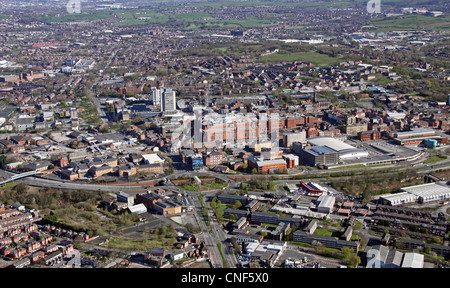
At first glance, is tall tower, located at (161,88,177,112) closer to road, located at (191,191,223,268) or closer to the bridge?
the bridge

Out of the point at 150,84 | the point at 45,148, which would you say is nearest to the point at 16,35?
the point at 150,84

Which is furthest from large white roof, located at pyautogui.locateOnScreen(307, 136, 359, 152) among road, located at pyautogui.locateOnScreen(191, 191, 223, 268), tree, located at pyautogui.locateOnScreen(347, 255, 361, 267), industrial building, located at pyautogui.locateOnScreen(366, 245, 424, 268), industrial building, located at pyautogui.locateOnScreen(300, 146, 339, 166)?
tree, located at pyautogui.locateOnScreen(347, 255, 361, 267)

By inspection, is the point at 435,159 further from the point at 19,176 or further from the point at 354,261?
the point at 19,176

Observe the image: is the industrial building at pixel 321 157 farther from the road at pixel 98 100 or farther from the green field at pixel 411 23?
the green field at pixel 411 23

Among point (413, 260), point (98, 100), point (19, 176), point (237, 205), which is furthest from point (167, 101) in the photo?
point (413, 260)

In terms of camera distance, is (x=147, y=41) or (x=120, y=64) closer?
(x=120, y=64)

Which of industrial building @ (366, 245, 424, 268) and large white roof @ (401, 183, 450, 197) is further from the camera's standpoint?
large white roof @ (401, 183, 450, 197)
